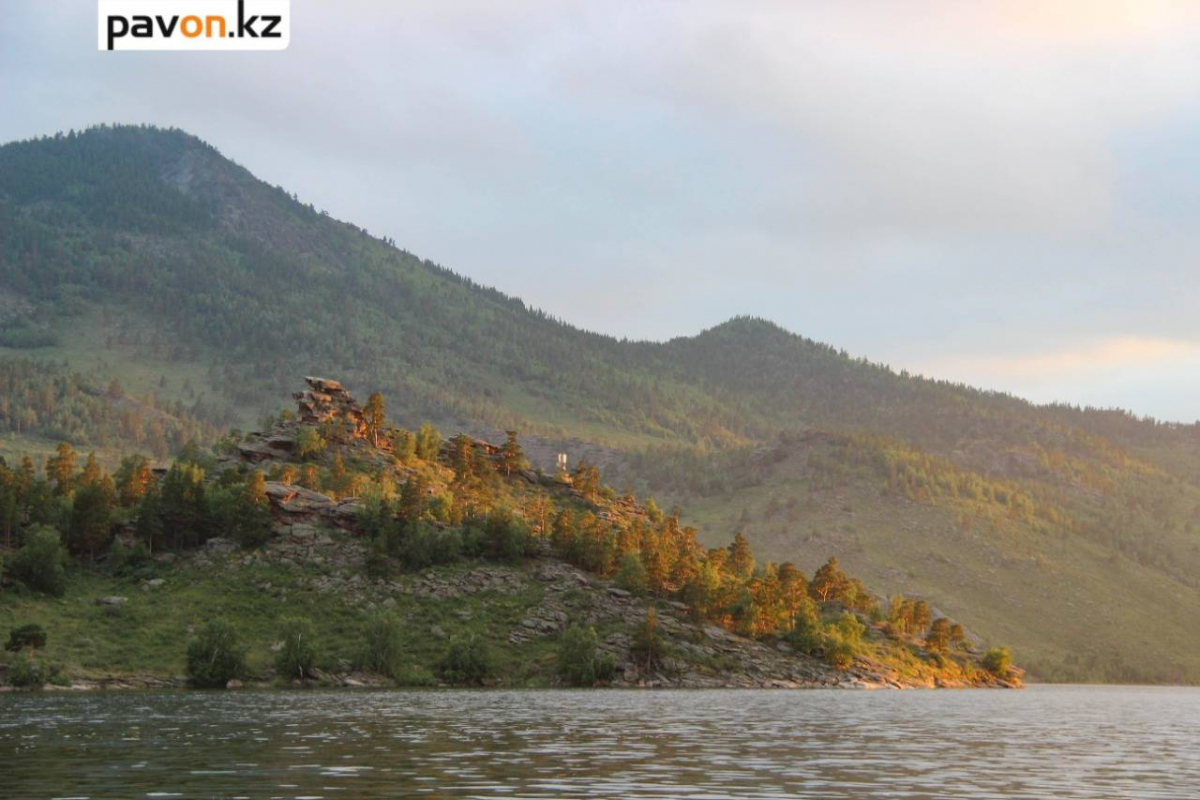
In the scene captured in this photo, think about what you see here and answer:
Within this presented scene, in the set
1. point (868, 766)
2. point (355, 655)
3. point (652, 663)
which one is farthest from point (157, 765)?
point (652, 663)

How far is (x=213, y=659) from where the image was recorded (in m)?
160

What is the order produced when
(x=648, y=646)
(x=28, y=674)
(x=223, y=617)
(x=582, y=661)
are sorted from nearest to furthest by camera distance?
(x=28, y=674) → (x=223, y=617) → (x=582, y=661) → (x=648, y=646)

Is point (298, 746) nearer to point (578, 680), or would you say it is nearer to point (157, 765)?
point (157, 765)

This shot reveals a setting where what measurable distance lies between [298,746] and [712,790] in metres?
31.4

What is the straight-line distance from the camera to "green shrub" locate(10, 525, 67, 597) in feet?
610

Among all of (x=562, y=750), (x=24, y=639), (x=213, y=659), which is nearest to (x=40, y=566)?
(x=24, y=639)

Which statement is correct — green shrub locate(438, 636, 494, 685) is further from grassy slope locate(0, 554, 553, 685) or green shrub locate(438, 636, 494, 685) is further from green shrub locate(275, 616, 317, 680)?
green shrub locate(275, 616, 317, 680)

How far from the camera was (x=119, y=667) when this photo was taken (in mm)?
163625

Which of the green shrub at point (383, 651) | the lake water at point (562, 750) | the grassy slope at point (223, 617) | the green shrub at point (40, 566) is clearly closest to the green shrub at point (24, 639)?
the grassy slope at point (223, 617)

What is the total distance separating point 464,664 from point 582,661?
16579 mm

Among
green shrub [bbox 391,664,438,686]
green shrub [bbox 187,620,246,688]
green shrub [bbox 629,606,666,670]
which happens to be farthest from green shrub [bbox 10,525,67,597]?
green shrub [bbox 629,606,666,670]

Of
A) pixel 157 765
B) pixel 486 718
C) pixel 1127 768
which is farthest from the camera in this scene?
pixel 486 718

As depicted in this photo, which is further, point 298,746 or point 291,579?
point 291,579

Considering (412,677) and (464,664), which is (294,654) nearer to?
(412,677)
